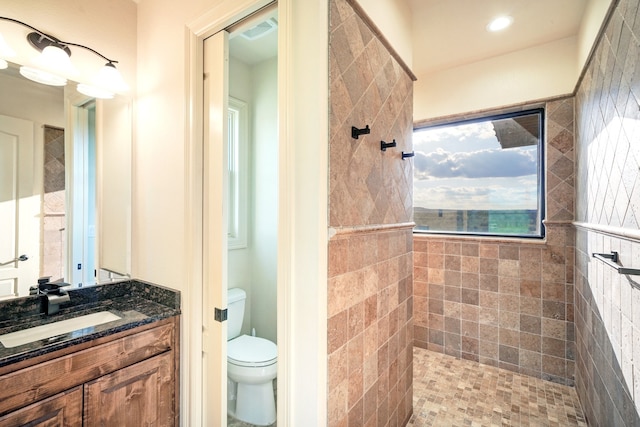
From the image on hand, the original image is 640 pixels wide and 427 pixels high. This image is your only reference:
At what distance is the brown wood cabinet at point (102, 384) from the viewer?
3.51 ft

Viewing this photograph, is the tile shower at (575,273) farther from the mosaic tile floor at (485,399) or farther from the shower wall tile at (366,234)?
the shower wall tile at (366,234)

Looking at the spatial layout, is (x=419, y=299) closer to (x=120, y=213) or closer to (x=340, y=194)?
(x=340, y=194)

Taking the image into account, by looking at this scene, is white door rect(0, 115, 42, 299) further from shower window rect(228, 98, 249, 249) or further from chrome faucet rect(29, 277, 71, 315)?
shower window rect(228, 98, 249, 249)

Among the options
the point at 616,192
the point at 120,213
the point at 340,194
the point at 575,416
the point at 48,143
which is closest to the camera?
the point at 340,194

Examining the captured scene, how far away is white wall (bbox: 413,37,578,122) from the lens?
2.35m

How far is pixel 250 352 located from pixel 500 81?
119 inches

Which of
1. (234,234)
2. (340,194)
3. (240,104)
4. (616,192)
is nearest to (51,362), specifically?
(340,194)

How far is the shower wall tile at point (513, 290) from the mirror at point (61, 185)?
263 centimetres

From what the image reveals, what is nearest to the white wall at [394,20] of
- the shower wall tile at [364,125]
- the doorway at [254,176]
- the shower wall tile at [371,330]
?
the shower wall tile at [364,125]

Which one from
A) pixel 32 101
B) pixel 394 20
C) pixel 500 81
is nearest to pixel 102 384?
pixel 32 101

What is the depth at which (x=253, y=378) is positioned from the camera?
189 cm

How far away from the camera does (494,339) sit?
268 cm

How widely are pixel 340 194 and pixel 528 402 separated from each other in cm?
233

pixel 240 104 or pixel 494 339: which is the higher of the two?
pixel 240 104
